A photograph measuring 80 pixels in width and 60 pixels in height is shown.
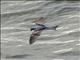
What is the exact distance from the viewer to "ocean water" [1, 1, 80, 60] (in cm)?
Answer: 186

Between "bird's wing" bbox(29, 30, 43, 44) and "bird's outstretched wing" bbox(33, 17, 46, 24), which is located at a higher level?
"bird's outstretched wing" bbox(33, 17, 46, 24)

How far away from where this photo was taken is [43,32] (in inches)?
80.7

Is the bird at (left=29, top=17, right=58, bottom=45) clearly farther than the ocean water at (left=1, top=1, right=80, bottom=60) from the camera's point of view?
Yes

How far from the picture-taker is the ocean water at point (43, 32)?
6.11 ft

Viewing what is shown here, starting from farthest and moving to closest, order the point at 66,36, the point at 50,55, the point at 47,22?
the point at 47,22 < the point at 66,36 < the point at 50,55

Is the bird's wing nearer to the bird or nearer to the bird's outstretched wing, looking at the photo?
the bird

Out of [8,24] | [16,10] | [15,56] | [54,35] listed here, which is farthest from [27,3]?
[15,56]

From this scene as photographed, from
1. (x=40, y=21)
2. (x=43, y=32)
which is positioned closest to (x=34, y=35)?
(x=43, y=32)

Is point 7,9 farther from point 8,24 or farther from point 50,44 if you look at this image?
point 50,44

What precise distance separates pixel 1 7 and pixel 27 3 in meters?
0.21

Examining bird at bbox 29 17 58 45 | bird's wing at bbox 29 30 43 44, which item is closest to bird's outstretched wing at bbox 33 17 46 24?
bird at bbox 29 17 58 45

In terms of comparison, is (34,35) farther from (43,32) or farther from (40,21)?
(40,21)

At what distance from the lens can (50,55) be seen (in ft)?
6.00

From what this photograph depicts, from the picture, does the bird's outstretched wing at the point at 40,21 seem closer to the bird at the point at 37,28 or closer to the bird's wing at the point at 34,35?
the bird at the point at 37,28
